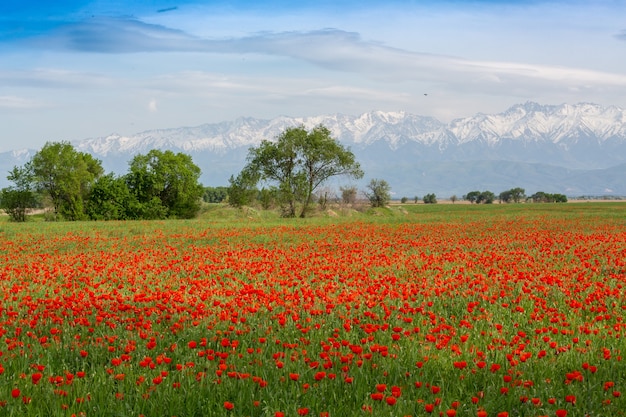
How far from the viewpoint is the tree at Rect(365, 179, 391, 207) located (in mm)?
120500

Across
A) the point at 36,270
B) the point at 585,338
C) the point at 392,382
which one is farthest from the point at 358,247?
the point at 392,382

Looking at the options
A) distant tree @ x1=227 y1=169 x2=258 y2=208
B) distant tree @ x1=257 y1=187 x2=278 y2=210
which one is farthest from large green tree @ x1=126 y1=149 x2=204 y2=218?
distant tree @ x1=257 y1=187 x2=278 y2=210

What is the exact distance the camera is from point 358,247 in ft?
78.8

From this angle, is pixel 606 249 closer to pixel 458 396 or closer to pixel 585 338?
pixel 585 338

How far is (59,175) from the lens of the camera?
72.0m

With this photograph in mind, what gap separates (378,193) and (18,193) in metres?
69.2

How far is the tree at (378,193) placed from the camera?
120500mm

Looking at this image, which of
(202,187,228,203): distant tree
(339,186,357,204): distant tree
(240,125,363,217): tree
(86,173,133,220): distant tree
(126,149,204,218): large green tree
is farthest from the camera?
(202,187,228,203): distant tree

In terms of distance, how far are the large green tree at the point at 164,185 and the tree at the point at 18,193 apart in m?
12.4

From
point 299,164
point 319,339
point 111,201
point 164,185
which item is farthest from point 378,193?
point 319,339

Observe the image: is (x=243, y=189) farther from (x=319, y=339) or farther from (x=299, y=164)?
(x=319, y=339)

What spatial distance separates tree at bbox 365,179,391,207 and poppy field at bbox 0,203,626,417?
101164 mm

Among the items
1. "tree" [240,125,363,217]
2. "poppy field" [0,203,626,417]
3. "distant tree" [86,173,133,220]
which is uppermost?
"tree" [240,125,363,217]

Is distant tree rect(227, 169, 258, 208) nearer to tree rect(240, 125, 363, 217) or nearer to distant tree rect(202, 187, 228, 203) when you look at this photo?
tree rect(240, 125, 363, 217)
